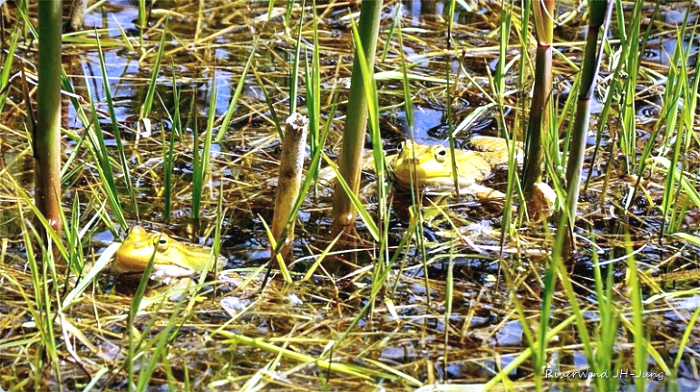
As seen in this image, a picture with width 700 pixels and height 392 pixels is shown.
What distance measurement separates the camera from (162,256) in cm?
296

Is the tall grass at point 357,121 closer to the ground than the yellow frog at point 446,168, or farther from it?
farther from it

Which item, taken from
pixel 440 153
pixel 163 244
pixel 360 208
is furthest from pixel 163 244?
pixel 440 153

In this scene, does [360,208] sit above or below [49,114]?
below

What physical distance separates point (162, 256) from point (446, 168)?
136 cm

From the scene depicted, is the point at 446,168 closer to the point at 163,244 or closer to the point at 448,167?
the point at 448,167

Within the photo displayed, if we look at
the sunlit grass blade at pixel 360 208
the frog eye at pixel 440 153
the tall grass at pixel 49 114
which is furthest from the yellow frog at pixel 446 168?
the tall grass at pixel 49 114

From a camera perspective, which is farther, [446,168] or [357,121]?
[446,168]

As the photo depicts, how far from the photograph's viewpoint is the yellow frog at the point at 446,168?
3.67 metres

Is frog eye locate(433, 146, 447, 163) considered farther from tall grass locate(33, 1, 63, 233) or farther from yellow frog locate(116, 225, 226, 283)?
tall grass locate(33, 1, 63, 233)

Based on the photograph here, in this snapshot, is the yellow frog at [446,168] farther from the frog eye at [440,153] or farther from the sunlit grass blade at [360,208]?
the sunlit grass blade at [360,208]

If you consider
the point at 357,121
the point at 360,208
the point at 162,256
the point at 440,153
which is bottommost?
the point at 162,256

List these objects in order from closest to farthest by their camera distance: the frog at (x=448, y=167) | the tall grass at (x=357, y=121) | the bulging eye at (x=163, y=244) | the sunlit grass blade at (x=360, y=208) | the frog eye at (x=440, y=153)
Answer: the sunlit grass blade at (x=360, y=208) < the tall grass at (x=357, y=121) < the bulging eye at (x=163, y=244) < the frog at (x=448, y=167) < the frog eye at (x=440, y=153)

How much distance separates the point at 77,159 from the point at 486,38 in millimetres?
2469

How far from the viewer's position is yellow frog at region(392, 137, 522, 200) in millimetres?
3672
